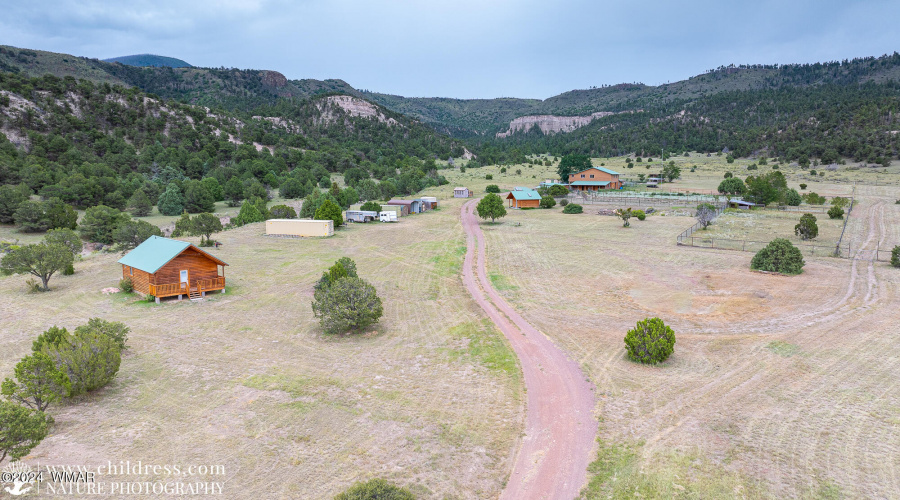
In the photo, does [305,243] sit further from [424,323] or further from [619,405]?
[619,405]

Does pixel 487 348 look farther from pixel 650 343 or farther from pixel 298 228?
pixel 298 228

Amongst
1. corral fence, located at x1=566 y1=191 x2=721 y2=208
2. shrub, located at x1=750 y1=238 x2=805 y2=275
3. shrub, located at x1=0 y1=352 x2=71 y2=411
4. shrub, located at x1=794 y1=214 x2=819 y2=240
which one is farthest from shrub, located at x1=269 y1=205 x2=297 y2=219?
shrub, located at x1=794 y1=214 x2=819 y2=240

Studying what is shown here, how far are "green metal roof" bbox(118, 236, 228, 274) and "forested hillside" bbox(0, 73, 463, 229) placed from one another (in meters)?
36.4

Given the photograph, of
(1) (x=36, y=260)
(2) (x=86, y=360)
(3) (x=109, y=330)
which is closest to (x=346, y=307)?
(3) (x=109, y=330)

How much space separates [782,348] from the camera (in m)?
18.7

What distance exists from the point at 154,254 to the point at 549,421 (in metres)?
25.1

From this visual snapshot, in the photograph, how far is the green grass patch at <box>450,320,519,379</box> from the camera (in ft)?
57.8

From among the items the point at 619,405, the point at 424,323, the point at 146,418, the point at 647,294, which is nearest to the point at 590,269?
the point at 647,294

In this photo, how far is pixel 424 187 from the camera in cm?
9831

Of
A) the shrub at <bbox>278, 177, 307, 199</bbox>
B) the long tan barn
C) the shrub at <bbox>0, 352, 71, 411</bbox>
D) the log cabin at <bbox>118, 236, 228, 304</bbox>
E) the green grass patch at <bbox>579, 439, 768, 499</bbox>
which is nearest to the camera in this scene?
the green grass patch at <bbox>579, 439, 768, 499</bbox>

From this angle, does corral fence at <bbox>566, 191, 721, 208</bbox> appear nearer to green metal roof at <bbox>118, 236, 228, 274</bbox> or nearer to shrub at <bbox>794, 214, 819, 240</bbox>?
shrub at <bbox>794, 214, 819, 240</bbox>

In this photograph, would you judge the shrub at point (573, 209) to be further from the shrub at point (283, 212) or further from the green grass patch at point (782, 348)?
the green grass patch at point (782, 348)

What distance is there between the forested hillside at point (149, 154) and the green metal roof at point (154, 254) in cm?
3636

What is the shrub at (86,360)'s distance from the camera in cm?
1448
